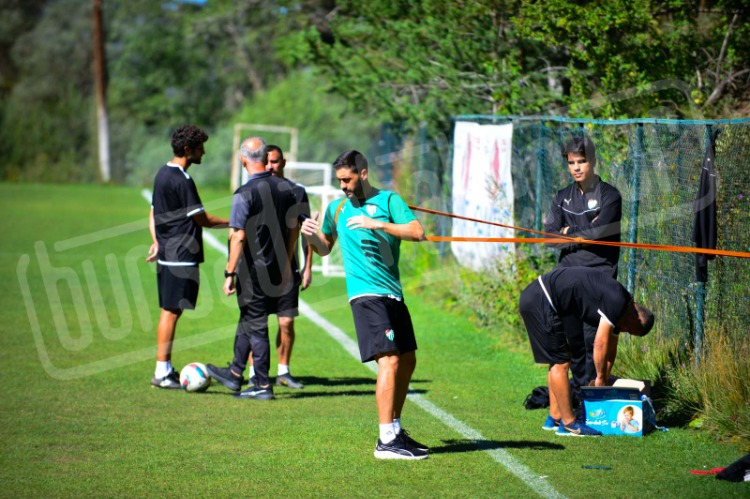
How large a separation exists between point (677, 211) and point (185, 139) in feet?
14.4

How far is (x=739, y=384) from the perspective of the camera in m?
7.52

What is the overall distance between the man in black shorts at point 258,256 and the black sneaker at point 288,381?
536 mm

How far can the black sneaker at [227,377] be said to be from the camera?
30.6ft

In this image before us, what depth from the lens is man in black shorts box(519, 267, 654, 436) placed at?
25.0 feet

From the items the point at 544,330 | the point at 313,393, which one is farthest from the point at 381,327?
the point at 313,393

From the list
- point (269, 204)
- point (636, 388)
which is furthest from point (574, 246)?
point (269, 204)

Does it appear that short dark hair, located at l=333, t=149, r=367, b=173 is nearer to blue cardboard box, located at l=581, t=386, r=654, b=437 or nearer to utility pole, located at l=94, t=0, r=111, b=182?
blue cardboard box, located at l=581, t=386, r=654, b=437

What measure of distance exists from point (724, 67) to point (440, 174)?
5.60 m

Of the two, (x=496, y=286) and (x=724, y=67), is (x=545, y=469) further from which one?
(x=724, y=67)

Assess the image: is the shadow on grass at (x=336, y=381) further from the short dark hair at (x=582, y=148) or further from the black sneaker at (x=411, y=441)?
the short dark hair at (x=582, y=148)

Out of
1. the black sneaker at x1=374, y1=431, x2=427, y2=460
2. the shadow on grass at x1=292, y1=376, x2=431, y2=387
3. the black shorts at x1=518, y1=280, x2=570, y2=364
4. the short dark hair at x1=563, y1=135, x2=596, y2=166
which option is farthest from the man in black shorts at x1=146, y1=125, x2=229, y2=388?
the short dark hair at x1=563, y1=135, x2=596, y2=166

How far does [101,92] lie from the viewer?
55719 millimetres

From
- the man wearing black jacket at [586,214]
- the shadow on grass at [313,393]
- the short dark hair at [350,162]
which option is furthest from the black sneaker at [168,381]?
the man wearing black jacket at [586,214]

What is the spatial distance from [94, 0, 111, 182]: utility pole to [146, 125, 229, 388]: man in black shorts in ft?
149
